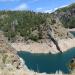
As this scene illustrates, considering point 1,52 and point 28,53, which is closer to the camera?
point 1,52

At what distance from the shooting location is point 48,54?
7741 inches

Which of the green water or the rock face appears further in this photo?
the green water

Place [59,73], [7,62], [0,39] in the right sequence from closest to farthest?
[59,73], [7,62], [0,39]

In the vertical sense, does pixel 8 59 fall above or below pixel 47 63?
above

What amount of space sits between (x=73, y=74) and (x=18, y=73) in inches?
80.3

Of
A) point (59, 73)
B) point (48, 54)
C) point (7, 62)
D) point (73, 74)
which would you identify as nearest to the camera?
point (73, 74)

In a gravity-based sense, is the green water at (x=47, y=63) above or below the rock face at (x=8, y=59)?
below

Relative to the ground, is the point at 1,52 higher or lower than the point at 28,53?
higher

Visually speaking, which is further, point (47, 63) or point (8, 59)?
point (47, 63)

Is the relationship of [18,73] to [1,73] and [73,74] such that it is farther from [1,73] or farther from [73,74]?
[73,74]

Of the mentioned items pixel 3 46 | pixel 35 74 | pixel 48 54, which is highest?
pixel 3 46

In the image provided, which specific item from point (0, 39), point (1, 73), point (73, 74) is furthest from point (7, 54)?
point (73, 74)

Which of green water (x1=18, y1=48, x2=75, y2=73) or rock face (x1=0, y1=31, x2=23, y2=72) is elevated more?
rock face (x1=0, y1=31, x2=23, y2=72)

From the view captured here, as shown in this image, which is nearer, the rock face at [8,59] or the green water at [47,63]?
the rock face at [8,59]
